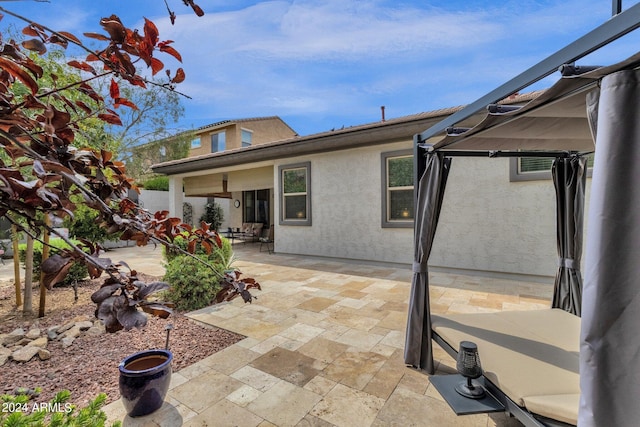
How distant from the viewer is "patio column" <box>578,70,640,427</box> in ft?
3.50

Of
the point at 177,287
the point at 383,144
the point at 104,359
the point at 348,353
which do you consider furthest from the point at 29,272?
the point at 383,144

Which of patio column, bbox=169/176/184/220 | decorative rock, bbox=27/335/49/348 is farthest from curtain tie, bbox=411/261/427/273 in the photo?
patio column, bbox=169/176/184/220

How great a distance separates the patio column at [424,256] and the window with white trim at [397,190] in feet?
13.4

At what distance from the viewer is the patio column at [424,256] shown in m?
2.72

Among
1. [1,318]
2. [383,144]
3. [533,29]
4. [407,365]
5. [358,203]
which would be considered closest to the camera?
[407,365]

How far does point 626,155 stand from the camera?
1087 millimetres

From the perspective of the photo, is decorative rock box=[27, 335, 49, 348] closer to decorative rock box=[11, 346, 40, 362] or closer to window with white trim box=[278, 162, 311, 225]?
decorative rock box=[11, 346, 40, 362]

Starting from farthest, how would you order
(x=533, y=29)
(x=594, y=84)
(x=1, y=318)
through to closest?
(x=1, y=318) → (x=533, y=29) → (x=594, y=84)

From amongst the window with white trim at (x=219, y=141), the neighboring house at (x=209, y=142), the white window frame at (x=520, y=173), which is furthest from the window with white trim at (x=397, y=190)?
the window with white trim at (x=219, y=141)

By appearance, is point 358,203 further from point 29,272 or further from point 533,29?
point 29,272

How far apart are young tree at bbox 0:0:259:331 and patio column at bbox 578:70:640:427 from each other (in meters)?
1.34

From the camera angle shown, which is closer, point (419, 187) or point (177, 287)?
point (419, 187)

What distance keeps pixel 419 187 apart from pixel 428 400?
1794 millimetres

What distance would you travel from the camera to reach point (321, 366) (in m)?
2.72
